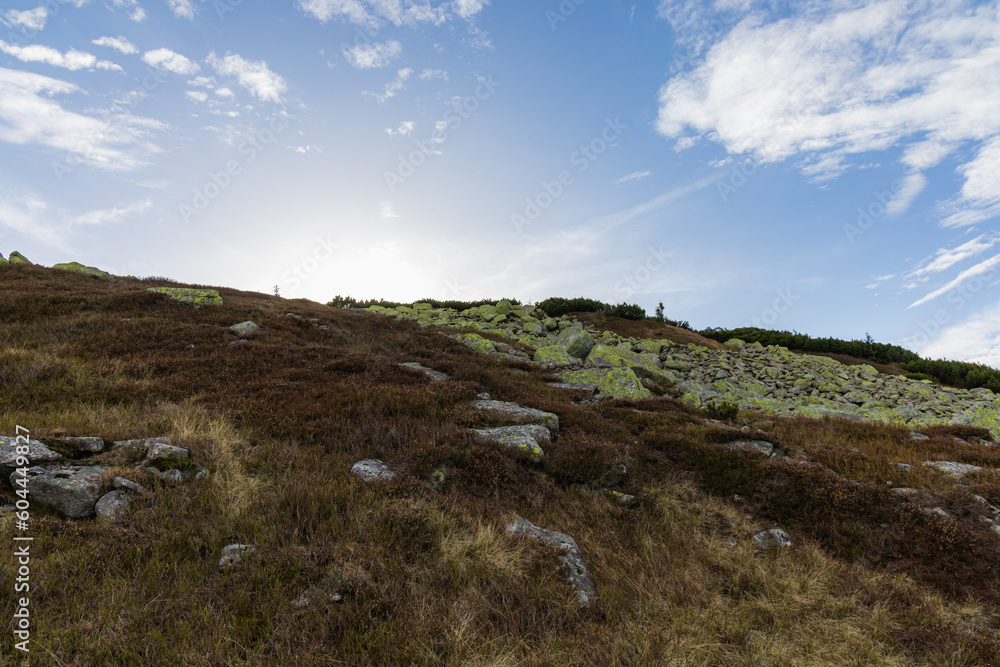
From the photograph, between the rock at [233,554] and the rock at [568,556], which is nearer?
the rock at [233,554]

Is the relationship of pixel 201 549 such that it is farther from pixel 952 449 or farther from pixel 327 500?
pixel 952 449

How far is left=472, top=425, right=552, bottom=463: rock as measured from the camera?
7.51 meters

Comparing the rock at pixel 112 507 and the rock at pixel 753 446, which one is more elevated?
the rock at pixel 753 446

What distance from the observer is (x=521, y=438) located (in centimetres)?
786

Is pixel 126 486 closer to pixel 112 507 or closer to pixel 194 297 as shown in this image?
pixel 112 507

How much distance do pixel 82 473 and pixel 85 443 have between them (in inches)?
35.9

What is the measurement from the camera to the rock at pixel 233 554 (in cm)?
430

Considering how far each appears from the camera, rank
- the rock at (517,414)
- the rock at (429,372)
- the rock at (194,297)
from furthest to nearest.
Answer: the rock at (194,297)
the rock at (429,372)
the rock at (517,414)

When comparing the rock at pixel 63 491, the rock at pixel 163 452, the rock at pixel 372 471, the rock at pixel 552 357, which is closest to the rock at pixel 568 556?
the rock at pixel 372 471

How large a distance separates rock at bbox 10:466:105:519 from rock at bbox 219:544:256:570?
185 centimetres

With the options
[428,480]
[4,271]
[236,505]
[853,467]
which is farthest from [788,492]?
[4,271]

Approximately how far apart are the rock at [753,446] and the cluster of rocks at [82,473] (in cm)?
970

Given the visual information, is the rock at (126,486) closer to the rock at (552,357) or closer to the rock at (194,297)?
the rock at (552,357)

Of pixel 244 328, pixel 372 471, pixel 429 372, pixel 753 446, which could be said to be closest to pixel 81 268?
pixel 244 328
